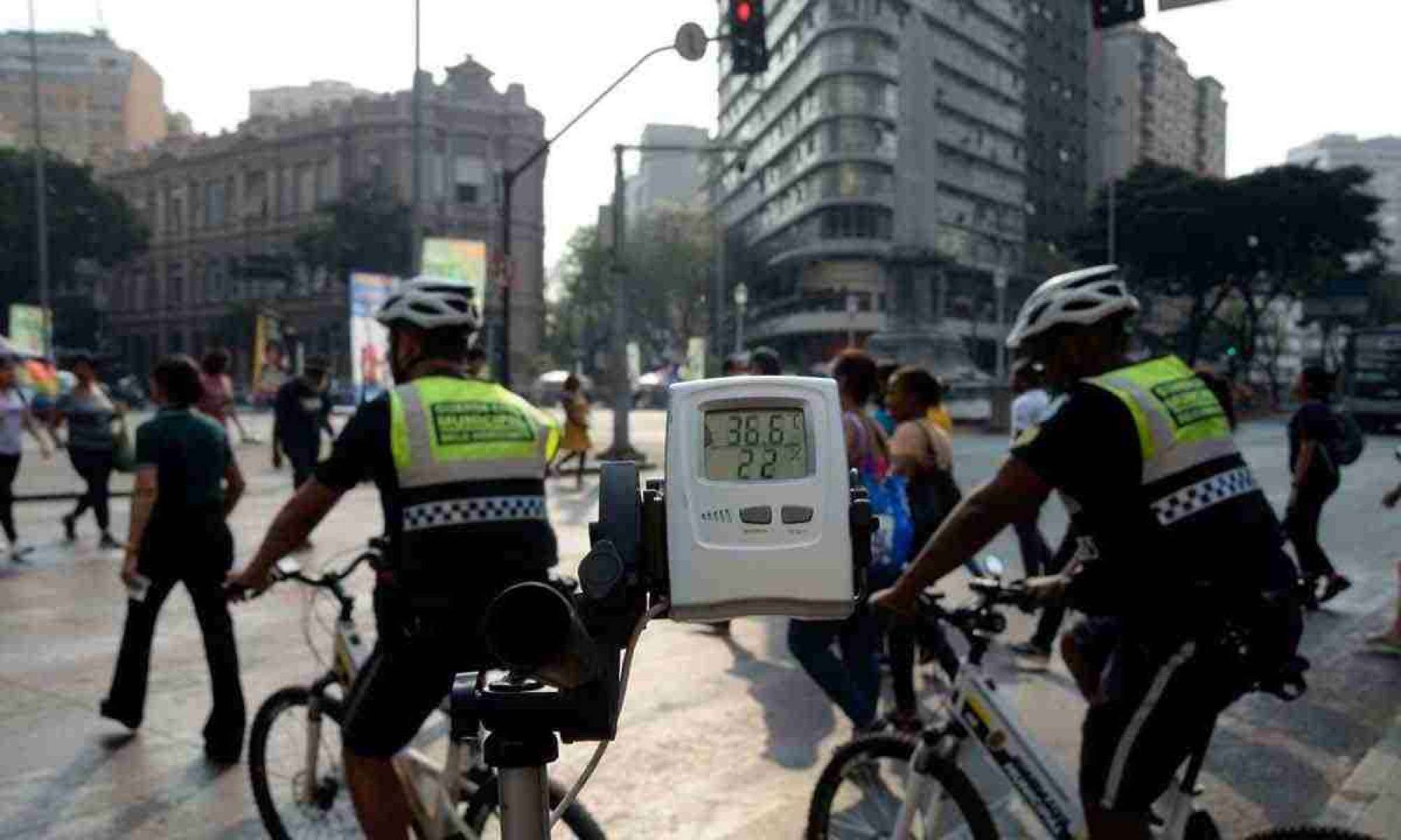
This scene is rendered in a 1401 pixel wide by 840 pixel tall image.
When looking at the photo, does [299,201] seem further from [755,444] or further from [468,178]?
[755,444]

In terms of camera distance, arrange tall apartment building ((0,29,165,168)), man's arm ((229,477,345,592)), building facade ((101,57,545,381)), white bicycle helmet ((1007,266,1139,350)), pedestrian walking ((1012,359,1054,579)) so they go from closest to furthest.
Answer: white bicycle helmet ((1007,266,1139,350)) < man's arm ((229,477,345,592)) < pedestrian walking ((1012,359,1054,579)) < building facade ((101,57,545,381)) < tall apartment building ((0,29,165,168))

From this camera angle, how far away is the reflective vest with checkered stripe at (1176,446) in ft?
8.16

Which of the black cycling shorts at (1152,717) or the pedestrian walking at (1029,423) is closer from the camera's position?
the black cycling shorts at (1152,717)

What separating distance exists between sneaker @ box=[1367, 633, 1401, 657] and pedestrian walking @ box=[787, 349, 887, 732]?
3538mm

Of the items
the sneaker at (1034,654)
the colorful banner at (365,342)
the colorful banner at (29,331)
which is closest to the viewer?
the sneaker at (1034,654)

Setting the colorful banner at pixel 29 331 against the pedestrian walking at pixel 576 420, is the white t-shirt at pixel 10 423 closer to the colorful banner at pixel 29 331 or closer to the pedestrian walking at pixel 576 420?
the pedestrian walking at pixel 576 420

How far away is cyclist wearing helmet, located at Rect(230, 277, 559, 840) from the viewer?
2.75 meters

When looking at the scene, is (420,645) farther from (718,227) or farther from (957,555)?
(718,227)

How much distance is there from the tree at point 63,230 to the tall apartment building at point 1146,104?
2373 inches

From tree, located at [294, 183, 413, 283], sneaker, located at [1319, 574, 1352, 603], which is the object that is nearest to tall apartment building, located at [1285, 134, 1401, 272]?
tree, located at [294, 183, 413, 283]

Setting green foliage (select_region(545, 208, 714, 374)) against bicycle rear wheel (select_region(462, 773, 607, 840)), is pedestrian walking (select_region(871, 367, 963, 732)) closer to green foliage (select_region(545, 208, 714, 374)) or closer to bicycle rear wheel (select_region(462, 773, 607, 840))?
bicycle rear wheel (select_region(462, 773, 607, 840))

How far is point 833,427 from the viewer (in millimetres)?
1475

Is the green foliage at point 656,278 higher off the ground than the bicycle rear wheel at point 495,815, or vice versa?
the green foliage at point 656,278

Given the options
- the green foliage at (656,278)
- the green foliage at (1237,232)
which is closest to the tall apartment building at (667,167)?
the green foliage at (656,278)
